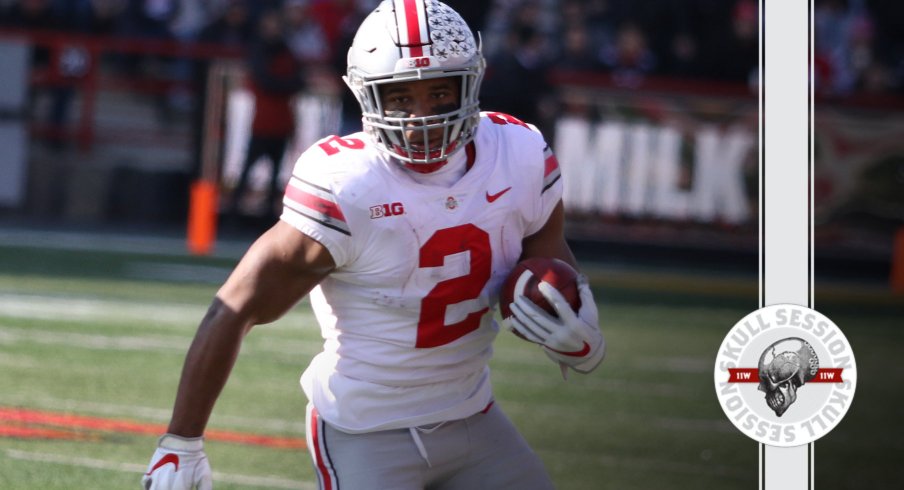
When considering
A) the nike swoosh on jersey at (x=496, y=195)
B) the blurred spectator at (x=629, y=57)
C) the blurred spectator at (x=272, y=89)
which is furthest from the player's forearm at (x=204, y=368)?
the blurred spectator at (x=629, y=57)

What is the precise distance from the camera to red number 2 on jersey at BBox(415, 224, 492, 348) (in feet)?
10.1

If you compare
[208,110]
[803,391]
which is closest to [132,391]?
[803,391]

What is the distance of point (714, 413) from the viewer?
6.40 m

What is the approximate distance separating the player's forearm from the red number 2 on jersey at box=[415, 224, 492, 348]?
1.32 feet

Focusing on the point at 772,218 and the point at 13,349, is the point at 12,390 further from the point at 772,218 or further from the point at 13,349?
the point at 772,218

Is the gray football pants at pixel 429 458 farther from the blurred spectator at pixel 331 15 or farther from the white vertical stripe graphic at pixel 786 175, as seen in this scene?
the blurred spectator at pixel 331 15

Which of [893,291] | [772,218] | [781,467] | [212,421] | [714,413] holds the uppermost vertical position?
[772,218]

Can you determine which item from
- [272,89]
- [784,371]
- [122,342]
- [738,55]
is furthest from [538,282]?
[738,55]

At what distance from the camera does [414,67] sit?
3035 millimetres

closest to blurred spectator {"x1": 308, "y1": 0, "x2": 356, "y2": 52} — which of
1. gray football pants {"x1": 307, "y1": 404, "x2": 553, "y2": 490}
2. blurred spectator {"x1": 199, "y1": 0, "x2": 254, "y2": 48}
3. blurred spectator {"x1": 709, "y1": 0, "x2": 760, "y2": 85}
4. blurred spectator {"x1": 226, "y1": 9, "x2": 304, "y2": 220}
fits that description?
blurred spectator {"x1": 199, "y1": 0, "x2": 254, "y2": 48}

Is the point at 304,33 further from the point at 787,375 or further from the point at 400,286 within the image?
the point at 787,375

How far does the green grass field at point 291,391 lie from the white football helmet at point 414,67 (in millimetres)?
2016

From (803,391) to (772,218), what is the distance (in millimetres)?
376

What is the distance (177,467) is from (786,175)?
4.43 ft
